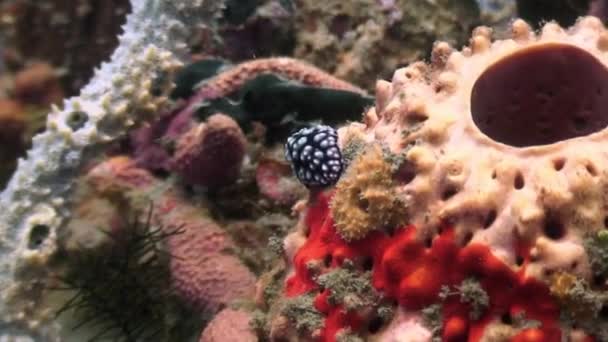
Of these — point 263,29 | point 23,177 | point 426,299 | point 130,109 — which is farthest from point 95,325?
point 263,29

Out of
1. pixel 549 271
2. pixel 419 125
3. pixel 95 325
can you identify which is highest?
pixel 95 325

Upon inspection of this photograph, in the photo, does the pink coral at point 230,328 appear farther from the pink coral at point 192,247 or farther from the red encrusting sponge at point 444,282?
the red encrusting sponge at point 444,282

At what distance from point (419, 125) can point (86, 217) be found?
79.7 inches

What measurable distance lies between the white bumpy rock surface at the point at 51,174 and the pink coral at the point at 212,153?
0.86 feet

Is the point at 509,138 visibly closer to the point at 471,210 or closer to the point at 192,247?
the point at 471,210

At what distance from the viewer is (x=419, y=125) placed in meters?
2.06

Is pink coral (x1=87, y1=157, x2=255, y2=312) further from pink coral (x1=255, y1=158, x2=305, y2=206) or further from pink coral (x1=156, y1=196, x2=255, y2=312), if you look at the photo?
pink coral (x1=255, y1=158, x2=305, y2=206)

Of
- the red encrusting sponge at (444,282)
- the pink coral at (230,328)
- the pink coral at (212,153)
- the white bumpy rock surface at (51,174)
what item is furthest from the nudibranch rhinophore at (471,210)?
the white bumpy rock surface at (51,174)

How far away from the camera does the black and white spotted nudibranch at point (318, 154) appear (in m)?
2.15

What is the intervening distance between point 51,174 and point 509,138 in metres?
1.92

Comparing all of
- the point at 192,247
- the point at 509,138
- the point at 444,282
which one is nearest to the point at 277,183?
the point at 192,247

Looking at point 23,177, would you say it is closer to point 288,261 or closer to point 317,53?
point 288,261

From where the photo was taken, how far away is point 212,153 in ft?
9.89

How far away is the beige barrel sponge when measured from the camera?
172cm
